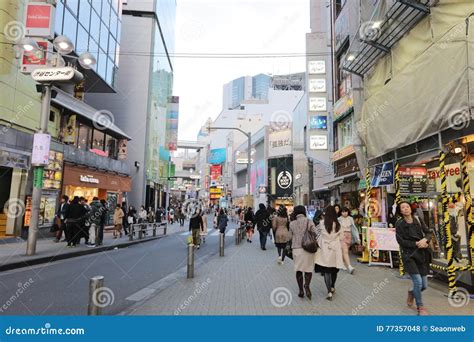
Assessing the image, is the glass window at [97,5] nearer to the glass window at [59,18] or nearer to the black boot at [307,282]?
the glass window at [59,18]

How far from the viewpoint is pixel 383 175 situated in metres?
10.3

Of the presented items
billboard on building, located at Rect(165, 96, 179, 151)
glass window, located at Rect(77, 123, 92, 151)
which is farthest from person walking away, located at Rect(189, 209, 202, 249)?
billboard on building, located at Rect(165, 96, 179, 151)

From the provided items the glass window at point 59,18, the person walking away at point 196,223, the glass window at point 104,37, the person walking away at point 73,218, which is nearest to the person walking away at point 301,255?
the person walking away at point 196,223

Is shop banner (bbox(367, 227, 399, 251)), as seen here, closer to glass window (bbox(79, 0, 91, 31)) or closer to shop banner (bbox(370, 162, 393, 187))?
shop banner (bbox(370, 162, 393, 187))

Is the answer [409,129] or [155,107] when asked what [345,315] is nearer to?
[409,129]

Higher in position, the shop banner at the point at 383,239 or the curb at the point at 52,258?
the shop banner at the point at 383,239

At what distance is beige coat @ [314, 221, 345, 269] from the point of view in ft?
20.7

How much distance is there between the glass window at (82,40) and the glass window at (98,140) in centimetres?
566

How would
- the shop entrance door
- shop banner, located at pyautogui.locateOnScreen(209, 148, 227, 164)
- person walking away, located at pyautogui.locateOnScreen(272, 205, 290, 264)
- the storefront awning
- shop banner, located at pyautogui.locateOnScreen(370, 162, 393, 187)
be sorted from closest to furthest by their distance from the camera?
shop banner, located at pyautogui.locateOnScreen(370, 162, 393, 187)
person walking away, located at pyautogui.locateOnScreen(272, 205, 290, 264)
the shop entrance door
the storefront awning
shop banner, located at pyautogui.locateOnScreen(209, 148, 227, 164)

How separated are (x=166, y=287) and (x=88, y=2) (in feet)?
67.8

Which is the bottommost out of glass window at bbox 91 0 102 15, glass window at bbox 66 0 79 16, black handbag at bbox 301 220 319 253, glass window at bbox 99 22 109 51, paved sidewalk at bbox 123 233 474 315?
paved sidewalk at bbox 123 233 474 315

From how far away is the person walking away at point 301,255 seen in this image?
6461mm

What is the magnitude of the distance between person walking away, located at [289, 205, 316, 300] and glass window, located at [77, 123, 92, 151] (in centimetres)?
1851

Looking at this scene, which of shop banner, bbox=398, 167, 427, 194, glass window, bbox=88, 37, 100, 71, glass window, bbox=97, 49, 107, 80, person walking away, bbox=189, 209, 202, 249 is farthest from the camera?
glass window, bbox=97, 49, 107, 80
